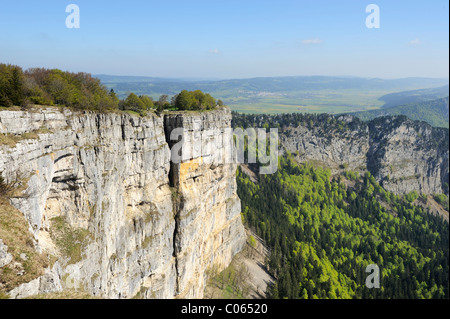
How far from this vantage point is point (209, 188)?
5672 cm

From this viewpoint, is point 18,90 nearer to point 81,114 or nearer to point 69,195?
point 81,114

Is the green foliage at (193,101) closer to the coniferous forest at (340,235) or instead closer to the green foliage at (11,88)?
the green foliage at (11,88)

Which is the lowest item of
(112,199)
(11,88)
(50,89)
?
(112,199)

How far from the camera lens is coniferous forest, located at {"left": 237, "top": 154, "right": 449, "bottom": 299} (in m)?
79.7

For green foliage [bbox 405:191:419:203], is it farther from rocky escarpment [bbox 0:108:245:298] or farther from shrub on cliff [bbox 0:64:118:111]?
shrub on cliff [bbox 0:64:118:111]

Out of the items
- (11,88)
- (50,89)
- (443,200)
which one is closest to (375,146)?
(443,200)

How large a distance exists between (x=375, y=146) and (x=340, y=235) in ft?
287

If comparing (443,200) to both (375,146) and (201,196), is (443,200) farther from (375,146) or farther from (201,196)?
(201,196)

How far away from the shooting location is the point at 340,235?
10900 centimetres

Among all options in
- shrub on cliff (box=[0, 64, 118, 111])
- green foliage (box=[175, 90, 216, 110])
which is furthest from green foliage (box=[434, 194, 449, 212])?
Answer: shrub on cliff (box=[0, 64, 118, 111])
